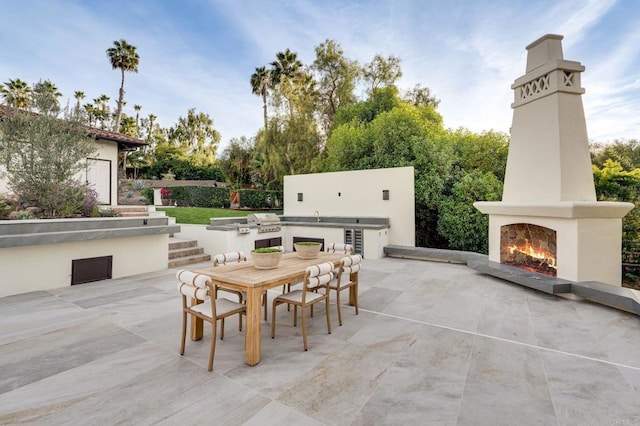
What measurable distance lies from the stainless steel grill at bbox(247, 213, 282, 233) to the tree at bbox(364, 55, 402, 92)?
9.66m

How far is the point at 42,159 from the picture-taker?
5.48 meters

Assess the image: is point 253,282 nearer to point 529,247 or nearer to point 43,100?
point 529,247

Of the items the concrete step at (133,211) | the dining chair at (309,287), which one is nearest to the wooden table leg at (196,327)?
the dining chair at (309,287)

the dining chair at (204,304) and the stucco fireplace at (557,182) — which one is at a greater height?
the stucco fireplace at (557,182)

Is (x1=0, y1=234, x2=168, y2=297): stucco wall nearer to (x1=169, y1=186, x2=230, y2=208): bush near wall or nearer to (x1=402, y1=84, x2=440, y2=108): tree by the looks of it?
(x1=169, y1=186, x2=230, y2=208): bush near wall

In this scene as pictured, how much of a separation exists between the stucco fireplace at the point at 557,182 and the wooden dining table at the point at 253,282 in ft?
13.6

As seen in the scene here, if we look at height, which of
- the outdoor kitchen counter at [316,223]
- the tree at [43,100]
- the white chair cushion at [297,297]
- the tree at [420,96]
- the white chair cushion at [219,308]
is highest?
the tree at [420,96]

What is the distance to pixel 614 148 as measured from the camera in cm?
1583

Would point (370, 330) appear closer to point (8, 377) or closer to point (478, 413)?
point (478, 413)

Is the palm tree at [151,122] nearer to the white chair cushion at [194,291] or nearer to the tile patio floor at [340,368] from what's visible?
the tile patio floor at [340,368]

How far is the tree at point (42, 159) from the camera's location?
5352 millimetres

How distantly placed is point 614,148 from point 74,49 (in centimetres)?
2486

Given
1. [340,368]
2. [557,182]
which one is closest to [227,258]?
[340,368]

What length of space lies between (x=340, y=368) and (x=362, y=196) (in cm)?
656
